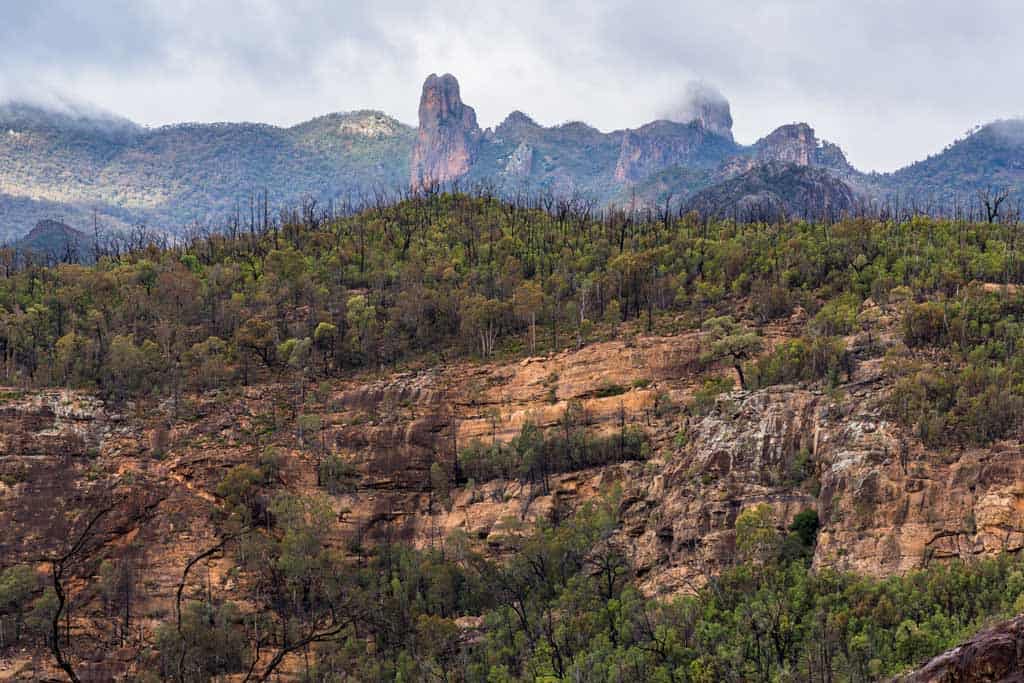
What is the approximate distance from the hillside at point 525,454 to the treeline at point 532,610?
192 millimetres

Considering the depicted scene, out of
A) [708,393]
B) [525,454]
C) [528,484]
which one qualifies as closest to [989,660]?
[708,393]

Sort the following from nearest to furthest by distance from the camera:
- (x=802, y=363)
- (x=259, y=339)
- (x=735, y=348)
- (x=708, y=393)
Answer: (x=802, y=363) → (x=708, y=393) → (x=735, y=348) → (x=259, y=339)

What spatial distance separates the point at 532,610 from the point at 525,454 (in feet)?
41.7

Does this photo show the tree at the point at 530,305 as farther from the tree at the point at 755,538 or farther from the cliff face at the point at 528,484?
the tree at the point at 755,538

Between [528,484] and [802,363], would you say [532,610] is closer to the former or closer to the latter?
[528,484]

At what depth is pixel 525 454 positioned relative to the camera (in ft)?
235

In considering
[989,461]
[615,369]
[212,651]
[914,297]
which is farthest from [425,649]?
[914,297]

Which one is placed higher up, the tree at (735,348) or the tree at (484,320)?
the tree at (484,320)

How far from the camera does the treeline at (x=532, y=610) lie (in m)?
48.2

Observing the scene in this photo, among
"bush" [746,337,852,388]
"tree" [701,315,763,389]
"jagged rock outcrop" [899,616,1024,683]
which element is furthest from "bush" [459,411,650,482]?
"jagged rock outcrop" [899,616,1024,683]

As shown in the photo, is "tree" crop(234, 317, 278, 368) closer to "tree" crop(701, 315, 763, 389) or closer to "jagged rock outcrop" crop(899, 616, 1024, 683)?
"tree" crop(701, 315, 763, 389)

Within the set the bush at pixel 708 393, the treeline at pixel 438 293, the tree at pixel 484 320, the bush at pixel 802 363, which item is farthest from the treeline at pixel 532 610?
the tree at pixel 484 320

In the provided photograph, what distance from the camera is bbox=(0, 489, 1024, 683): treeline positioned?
48.2 meters

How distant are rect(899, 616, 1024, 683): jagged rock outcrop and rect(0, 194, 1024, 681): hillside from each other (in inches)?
961
